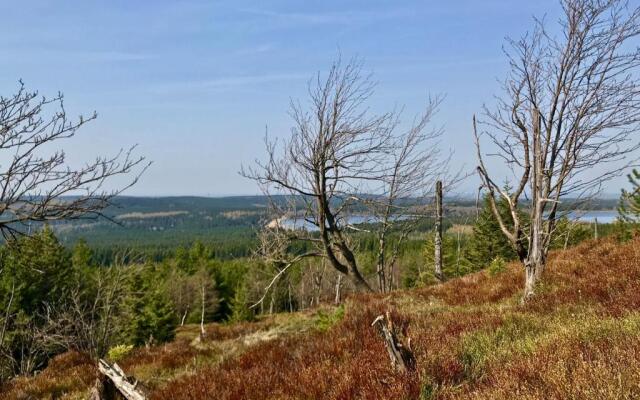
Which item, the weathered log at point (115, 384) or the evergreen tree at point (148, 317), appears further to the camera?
the evergreen tree at point (148, 317)

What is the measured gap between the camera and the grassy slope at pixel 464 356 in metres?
3.69

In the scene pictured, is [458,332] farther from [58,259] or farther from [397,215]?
[58,259]

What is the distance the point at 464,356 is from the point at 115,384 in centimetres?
429

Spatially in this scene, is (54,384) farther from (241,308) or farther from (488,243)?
(241,308)

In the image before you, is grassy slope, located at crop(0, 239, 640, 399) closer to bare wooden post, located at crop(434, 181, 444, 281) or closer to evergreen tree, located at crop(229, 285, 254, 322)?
bare wooden post, located at crop(434, 181, 444, 281)


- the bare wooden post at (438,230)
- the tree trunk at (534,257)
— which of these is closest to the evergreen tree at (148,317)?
the bare wooden post at (438,230)

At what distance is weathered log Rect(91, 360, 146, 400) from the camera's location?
18.2 ft

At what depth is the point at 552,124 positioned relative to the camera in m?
8.49

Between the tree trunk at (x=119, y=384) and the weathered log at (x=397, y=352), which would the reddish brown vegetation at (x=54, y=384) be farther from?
the weathered log at (x=397, y=352)

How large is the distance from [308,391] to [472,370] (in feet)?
5.57

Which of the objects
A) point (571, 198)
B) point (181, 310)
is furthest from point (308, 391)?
point (181, 310)

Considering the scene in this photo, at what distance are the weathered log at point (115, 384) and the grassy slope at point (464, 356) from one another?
51 centimetres

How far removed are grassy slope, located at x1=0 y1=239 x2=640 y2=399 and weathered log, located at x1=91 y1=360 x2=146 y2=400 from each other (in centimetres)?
51

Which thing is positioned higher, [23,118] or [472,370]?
[23,118]
